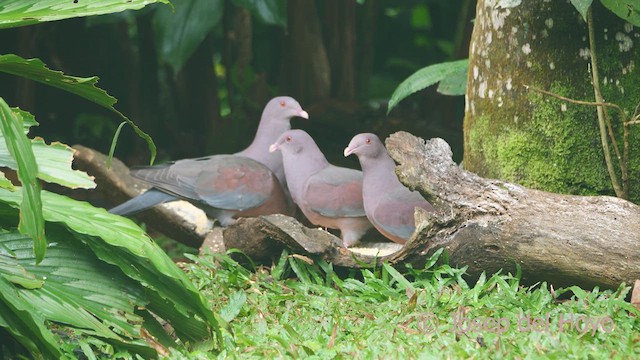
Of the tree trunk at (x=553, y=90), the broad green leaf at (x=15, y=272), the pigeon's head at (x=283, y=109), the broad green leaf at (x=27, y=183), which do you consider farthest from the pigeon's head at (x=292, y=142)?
the broad green leaf at (x=27, y=183)

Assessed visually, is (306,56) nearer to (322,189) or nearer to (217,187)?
(217,187)

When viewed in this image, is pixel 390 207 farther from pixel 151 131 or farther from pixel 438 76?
pixel 151 131

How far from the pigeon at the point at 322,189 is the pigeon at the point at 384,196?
Answer: 215mm

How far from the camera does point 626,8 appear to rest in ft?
10.9

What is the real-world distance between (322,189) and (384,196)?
1.52ft

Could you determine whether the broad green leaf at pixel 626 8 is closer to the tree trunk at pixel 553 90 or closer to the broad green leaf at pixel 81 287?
the tree trunk at pixel 553 90

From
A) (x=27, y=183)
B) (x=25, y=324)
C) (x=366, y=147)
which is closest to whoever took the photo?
(x=27, y=183)

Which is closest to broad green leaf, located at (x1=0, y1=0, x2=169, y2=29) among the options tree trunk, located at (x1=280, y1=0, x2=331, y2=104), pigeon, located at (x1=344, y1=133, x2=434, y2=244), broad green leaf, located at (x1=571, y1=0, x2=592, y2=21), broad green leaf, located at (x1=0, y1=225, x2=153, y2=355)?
broad green leaf, located at (x1=0, y1=225, x2=153, y2=355)

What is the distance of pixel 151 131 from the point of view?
7.57 meters

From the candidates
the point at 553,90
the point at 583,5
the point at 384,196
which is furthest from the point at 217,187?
the point at 583,5

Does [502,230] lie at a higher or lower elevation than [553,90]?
lower

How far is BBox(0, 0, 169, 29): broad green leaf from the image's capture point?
9.80ft

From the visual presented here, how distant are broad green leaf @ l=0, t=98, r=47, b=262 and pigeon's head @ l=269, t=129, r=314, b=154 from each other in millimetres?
2448

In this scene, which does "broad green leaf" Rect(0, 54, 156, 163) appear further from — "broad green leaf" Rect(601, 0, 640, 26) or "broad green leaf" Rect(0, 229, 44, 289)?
"broad green leaf" Rect(601, 0, 640, 26)
